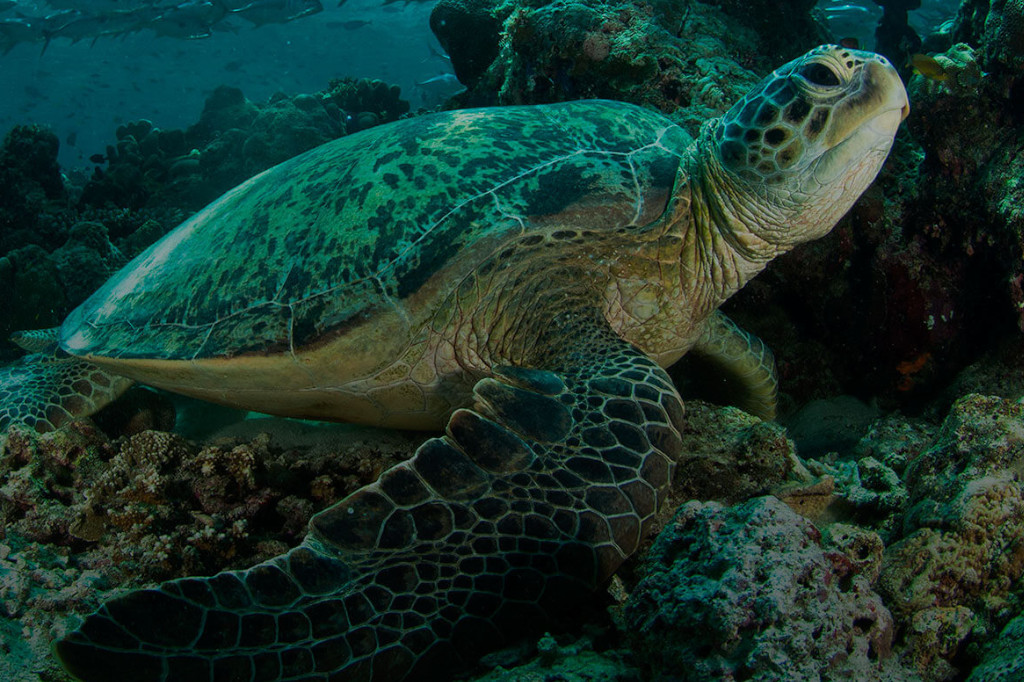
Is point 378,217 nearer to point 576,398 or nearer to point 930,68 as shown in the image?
point 576,398

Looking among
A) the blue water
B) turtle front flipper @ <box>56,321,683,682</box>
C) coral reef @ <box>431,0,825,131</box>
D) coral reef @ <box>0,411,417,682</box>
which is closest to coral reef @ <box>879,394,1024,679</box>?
turtle front flipper @ <box>56,321,683,682</box>

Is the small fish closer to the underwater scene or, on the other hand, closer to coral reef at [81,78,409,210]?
the underwater scene

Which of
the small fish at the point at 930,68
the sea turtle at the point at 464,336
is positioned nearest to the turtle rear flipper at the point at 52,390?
the sea turtle at the point at 464,336

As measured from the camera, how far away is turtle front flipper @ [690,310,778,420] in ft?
8.99

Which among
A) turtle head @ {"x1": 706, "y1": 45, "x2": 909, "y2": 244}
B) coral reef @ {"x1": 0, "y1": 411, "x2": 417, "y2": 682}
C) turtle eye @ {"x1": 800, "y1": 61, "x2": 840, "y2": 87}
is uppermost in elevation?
turtle eye @ {"x1": 800, "y1": 61, "x2": 840, "y2": 87}

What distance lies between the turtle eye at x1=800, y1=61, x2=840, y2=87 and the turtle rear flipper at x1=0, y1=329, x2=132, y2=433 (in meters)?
3.71

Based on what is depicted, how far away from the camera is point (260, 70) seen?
194 ft

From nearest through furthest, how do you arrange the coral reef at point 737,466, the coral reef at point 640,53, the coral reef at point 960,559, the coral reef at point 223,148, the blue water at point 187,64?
the coral reef at point 960,559 → the coral reef at point 737,466 → the coral reef at point 640,53 → the coral reef at point 223,148 → the blue water at point 187,64

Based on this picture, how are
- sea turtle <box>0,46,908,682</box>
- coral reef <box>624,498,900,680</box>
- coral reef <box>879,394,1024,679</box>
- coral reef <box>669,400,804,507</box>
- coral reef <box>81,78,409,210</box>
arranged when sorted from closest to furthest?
coral reef <box>624,498,900,680</box> < coral reef <box>879,394,1024,679</box> < sea turtle <box>0,46,908,682</box> < coral reef <box>669,400,804,507</box> < coral reef <box>81,78,409,210</box>

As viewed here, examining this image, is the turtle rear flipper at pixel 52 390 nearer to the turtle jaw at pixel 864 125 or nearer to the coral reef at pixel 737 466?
the coral reef at pixel 737 466

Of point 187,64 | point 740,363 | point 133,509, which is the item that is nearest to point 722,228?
point 740,363

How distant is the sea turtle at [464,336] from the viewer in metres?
1.23

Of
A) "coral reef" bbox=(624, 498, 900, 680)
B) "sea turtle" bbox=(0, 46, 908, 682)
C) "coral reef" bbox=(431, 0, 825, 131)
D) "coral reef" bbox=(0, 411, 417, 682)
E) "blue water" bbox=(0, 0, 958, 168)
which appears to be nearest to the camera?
"coral reef" bbox=(624, 498, 900, 680)

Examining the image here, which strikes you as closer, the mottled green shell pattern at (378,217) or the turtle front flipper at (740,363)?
the mottled green shell pattern at (378,217)
